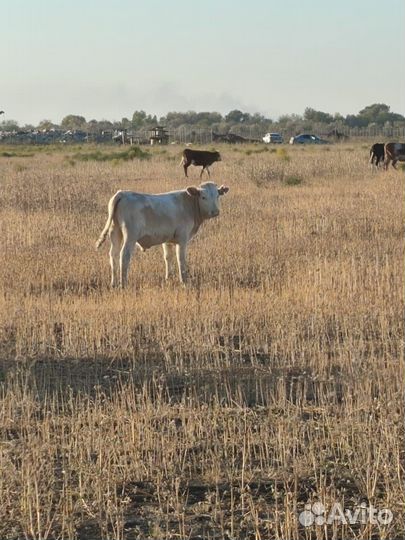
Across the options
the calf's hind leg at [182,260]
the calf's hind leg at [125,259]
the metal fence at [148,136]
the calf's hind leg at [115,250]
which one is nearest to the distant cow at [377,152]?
the calf's hind leg at [182,260]

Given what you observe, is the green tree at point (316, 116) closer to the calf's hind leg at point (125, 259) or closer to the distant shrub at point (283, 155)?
the distant shrub at point (283, 155)

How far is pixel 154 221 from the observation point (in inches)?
535

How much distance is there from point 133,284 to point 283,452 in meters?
7.03

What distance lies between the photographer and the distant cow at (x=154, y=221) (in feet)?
43.8

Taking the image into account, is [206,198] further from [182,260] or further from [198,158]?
[198,158]

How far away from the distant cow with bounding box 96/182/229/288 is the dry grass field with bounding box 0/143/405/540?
0.41 m

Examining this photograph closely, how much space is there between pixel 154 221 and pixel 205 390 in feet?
19.2

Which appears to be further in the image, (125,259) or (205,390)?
(125,259)

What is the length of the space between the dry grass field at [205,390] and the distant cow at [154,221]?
1.36 feet

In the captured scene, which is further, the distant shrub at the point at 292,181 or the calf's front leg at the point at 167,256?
the distant shrub at the point at 292,181

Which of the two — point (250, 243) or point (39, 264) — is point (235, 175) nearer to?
point (250, 243)

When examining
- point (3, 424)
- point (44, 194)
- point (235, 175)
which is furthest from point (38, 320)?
point (235, 175)

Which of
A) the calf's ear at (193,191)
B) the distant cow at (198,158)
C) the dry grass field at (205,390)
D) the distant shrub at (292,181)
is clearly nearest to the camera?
the dry grass field at (205,390)

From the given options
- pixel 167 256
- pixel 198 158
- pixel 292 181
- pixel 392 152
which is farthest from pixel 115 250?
pixel 392 152
